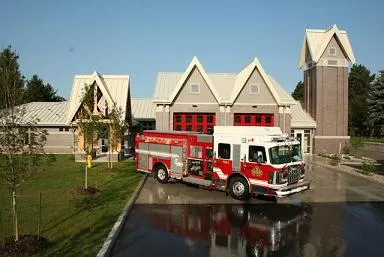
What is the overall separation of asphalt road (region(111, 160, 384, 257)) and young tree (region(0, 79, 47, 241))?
3.19m

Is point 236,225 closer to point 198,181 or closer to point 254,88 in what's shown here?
point 198,181

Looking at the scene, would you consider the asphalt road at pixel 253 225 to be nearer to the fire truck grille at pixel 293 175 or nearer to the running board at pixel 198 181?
the running board at pixel 198 181

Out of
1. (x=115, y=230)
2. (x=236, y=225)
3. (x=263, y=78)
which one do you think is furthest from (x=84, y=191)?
(x=263, y=78)

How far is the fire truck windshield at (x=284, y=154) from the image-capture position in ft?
50.3

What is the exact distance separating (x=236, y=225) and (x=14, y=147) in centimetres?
712

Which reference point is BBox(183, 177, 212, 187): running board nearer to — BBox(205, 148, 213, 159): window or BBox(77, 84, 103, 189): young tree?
BBox(205, 148, 213, 159): window

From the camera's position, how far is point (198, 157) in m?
18.0

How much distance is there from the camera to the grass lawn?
32.8 feet

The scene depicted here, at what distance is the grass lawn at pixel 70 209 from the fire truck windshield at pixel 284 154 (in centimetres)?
625

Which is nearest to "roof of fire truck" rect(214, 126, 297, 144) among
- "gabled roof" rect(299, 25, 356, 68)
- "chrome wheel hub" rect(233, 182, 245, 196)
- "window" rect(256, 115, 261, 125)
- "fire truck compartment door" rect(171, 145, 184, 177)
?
"chrome wheel hub" rect(233, 182, 245, 196)

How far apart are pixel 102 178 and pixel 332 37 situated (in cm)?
2788

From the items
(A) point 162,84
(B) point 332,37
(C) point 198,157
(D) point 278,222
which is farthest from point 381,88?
(D) point 278,222

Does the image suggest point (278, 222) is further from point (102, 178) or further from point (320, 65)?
point (320, 65)

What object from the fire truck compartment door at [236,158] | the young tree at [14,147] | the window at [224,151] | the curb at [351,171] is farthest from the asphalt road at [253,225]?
the curb at [351,171]
